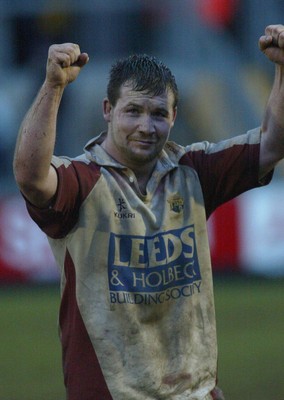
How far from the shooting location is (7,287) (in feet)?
47.4

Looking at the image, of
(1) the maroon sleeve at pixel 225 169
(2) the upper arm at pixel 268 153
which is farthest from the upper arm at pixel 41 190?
(2) the upper arm at pixel 268 153

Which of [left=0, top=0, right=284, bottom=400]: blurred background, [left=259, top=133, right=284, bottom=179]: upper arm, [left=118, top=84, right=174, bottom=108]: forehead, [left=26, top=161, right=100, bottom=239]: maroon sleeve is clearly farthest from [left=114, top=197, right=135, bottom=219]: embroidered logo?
[left=0, top=0, right=284, bottom=400]: blurred background

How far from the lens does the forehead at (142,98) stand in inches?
206

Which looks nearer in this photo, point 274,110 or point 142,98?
point 142,98

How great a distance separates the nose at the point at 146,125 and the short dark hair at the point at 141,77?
11 centimetres

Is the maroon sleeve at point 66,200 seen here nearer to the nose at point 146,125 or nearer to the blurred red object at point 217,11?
the nose at point 146,125

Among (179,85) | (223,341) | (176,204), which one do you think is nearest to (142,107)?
(176,204)

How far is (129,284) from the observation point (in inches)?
205

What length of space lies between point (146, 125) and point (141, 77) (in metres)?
0.22

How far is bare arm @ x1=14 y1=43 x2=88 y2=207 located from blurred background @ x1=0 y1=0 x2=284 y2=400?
8.69 metres

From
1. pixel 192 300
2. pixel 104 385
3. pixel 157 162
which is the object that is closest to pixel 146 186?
pixel 157 162

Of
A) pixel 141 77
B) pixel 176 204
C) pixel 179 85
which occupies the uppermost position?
pixel 141 77

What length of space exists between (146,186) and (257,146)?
53cm

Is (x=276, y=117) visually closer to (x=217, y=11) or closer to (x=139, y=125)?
(x=139, y=125)
